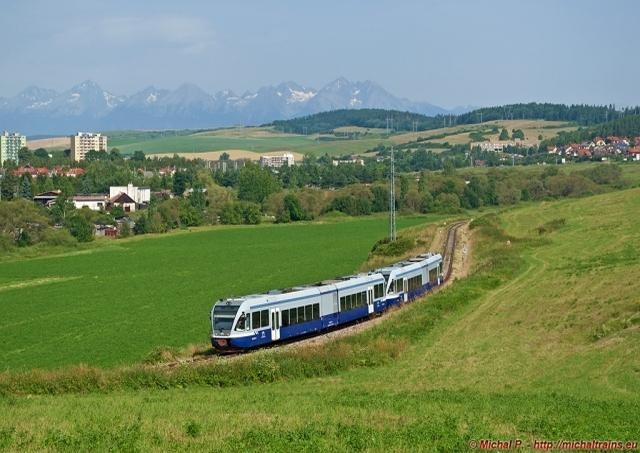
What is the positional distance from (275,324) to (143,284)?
30671 mm

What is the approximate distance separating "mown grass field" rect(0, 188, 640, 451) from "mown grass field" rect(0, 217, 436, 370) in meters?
9.49

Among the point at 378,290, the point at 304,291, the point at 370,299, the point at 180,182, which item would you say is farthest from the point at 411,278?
the point at 180,182

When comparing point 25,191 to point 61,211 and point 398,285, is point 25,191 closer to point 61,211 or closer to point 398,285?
point 61,211

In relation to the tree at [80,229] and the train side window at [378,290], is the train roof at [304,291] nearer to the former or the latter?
the train side window at [378,290]

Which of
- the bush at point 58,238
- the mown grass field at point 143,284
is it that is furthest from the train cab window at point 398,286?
the bush at point 58,238

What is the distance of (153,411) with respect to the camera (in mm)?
21094

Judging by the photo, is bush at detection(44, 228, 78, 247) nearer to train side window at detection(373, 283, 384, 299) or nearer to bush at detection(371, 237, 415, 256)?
Result: bush at detection(371, 237, 415, 256)

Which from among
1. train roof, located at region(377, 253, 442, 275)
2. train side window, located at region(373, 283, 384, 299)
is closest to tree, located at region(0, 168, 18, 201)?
train roof, located at region(377, 253, 442, 275)

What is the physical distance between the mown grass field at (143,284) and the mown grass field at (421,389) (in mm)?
9495

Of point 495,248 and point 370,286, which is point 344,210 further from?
point 370,286

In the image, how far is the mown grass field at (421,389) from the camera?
1728cm

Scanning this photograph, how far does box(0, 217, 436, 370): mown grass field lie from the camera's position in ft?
133

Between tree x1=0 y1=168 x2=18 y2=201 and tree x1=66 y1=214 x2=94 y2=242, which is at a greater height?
tree x1=0 y1=168 x2=18 y2=201

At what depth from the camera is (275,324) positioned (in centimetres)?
3509
